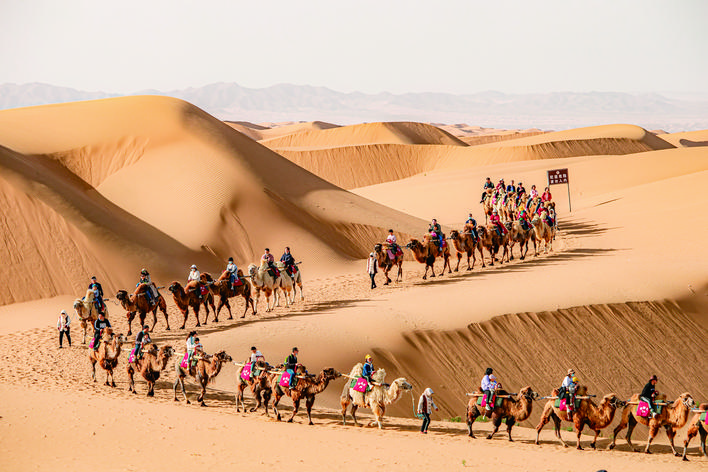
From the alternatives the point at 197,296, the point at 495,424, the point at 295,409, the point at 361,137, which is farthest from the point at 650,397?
the point at 361,137

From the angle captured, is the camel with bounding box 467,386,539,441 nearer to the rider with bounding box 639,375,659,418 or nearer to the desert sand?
the desert sand

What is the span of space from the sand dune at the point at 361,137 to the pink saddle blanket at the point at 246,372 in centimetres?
11802

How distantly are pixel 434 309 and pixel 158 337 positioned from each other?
9496mm

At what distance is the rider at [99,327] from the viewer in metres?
23.7

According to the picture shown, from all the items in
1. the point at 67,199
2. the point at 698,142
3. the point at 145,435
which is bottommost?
the point at 145,435

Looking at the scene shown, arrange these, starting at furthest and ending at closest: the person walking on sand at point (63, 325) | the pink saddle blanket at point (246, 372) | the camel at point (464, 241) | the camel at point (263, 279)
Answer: the camel at point (464, 241) → the camel at point (263, 279) → the person walking on sand at point (63, 325) → the pink saddle blanket at point (246, 372)

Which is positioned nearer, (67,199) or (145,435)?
(145,435)

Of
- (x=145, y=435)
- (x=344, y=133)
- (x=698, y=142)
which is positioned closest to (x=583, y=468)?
(x=145, y=435)

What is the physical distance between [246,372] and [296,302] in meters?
13.3

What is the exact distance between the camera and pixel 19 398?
21.3 meters

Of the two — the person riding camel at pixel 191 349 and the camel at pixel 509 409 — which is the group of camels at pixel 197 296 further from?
the camel at pixel 509 409

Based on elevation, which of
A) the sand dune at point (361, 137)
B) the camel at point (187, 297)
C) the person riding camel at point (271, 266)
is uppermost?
the sand dune at point (361, 137)

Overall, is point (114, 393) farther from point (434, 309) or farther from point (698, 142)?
point (698, 142)

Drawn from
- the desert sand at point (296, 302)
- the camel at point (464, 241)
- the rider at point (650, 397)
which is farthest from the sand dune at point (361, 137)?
the rider at point (650, 397)
